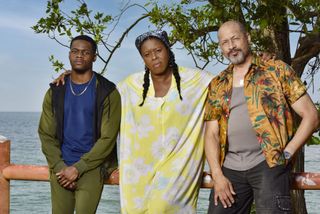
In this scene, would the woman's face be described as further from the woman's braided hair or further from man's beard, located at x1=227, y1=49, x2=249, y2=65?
man's beard, located at x1=227, y1=49, x2=249, y2=65

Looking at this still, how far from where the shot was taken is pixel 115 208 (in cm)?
2420

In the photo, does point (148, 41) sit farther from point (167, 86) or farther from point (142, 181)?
point (142, 181)

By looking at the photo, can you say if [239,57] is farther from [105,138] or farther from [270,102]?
[105,138]

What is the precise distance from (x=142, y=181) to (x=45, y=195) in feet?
81.8

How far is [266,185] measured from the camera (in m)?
3.06

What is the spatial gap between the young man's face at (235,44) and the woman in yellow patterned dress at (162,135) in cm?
31

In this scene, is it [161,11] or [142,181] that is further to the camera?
[161,11]

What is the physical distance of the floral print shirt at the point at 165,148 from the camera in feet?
11.1

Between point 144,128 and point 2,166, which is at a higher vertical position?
point 144,128

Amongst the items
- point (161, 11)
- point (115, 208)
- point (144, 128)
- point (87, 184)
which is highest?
point (161, 11)

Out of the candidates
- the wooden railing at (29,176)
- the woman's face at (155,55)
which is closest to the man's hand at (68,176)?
the wooden railing at (29,176)

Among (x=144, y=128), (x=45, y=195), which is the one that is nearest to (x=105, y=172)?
(x=144, y=128)

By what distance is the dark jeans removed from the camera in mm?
3049

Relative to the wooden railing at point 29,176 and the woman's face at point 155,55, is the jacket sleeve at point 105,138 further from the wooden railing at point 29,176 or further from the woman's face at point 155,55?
the woman's face at point 155,55
